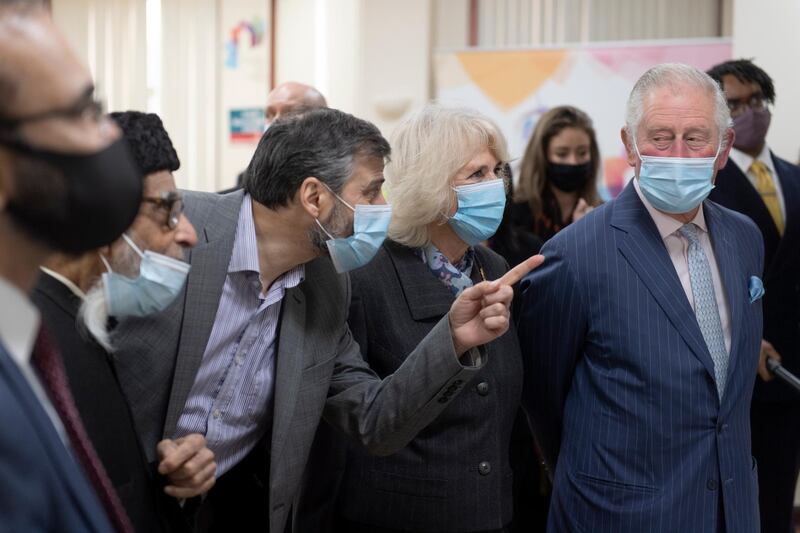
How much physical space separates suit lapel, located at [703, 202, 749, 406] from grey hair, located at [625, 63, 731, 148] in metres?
0.18

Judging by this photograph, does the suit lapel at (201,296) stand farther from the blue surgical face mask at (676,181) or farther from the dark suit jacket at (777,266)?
the dark suit jacket at (777,266)

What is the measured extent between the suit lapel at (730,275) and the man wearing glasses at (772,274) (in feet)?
3.51

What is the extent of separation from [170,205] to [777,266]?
2.34 meters

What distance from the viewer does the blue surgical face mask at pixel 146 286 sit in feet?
5.02

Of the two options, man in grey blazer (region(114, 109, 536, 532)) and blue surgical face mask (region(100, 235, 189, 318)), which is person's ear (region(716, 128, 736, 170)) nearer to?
man in grey blazer (region(114, 109, 536, 532))

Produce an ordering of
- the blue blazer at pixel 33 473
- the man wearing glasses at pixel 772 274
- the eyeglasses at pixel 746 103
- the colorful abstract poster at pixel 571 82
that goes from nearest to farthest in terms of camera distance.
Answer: the blue blazer at pixel 33 473 → the man wearing glasses at pixel 772 274 → the eyeglasses at pixel 746 103 → the colorful abstract poster at pixel 571 82

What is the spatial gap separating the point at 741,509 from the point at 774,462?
131cm

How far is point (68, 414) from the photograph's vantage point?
3.75 feet

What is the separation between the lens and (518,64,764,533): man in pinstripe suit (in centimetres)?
195

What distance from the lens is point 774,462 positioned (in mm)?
3191

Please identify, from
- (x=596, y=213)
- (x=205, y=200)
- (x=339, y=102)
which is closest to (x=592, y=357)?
(x=596, y=213)

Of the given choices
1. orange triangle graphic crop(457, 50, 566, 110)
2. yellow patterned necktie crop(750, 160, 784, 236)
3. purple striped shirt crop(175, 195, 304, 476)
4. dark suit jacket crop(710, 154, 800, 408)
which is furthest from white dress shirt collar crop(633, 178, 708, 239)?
orange triangle graphic crop(457, 50, 566, 110)

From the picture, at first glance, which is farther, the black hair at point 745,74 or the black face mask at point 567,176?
the black face mask at point 567,176

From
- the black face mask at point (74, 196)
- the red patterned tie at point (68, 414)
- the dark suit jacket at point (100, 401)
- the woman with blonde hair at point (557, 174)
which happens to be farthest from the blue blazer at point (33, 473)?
the woman with blonde hair at point (557, 174)
